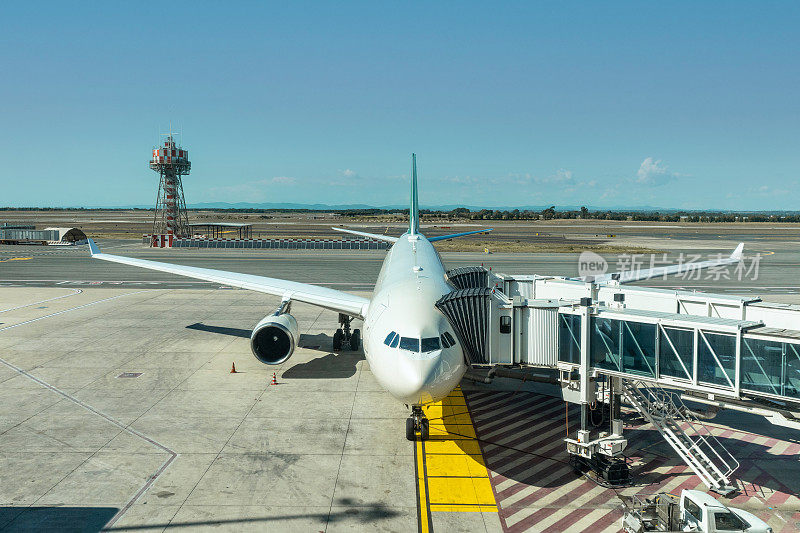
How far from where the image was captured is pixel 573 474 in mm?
15984

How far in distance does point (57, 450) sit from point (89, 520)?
16.2ft

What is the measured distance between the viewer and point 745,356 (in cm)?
1381

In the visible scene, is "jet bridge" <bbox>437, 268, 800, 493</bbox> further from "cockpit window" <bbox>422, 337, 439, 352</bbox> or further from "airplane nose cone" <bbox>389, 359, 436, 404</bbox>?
"airplane nose cone" <bbox>389, 359, 436, 404</bbox>

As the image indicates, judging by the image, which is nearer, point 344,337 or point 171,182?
point 344,337

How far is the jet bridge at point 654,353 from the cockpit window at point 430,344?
1.39 metres

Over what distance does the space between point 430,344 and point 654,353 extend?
19.3 ft

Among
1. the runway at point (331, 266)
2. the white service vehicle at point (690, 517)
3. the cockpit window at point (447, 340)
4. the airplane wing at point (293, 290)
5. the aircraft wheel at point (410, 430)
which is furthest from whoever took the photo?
the runway at point (331, 266)

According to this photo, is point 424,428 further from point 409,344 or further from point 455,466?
point 409,344

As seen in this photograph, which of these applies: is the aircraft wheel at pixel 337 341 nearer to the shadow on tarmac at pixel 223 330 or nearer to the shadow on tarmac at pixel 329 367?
the shadow on tarmac at pixel 329 367

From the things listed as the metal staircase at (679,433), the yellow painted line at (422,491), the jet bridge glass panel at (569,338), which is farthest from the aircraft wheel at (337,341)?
the metal staircase at (679,433)

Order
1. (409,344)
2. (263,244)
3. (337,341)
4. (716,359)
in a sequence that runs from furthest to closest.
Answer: (263,244) < (337,341) < (409,344) < (716,359)

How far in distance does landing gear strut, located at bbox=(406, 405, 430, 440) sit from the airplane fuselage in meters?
2.35

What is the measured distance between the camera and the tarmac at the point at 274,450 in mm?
13727

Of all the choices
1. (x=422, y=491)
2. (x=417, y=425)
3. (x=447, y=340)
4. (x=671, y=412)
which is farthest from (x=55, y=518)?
(x=671, y=412)
